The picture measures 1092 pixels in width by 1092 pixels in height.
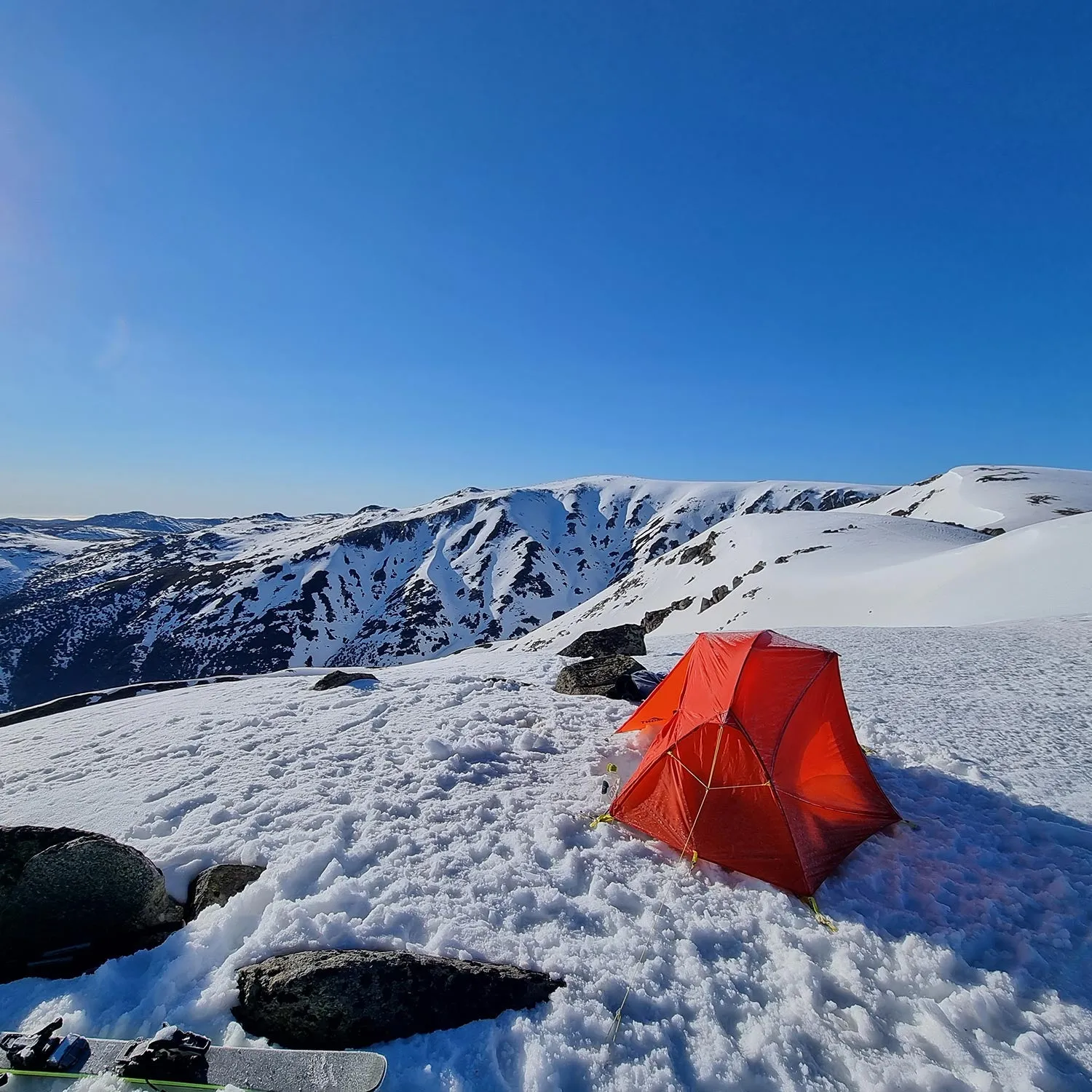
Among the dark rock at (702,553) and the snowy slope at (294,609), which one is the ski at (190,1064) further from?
the snowy slope at (294,609)

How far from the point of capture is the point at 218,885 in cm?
613

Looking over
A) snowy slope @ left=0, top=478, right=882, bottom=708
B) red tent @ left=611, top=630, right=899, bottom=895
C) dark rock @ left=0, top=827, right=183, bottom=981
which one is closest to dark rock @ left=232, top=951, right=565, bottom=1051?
dark rock @ left=0, top=827, right=183, bottom=981

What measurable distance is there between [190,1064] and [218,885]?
229cm

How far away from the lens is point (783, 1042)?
4.62m

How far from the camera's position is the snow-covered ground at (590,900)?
455cm

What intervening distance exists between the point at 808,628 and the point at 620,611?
51434 mm

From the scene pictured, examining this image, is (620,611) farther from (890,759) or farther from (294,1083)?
(294,1083)

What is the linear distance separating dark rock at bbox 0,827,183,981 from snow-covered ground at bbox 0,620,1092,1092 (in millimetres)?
310

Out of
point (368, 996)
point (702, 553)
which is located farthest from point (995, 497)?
point (368, 996)

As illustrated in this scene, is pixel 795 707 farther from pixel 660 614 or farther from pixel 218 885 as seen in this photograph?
pixel 660 614

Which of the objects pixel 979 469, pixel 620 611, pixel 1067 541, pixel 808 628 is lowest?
pixel 620 611

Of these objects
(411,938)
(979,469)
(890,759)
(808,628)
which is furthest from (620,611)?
(979,469)

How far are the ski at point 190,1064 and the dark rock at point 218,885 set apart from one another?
1.68m

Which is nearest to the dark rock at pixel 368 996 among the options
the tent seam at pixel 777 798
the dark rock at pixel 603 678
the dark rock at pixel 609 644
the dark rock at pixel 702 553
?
the tent seam at pixel 777 798
